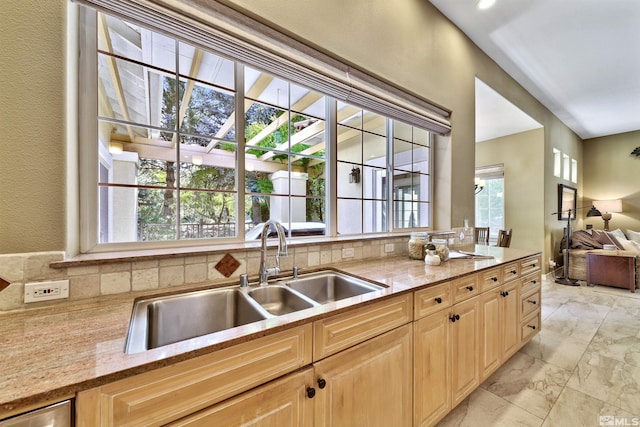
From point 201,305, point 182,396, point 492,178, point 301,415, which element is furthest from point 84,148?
point 492,178

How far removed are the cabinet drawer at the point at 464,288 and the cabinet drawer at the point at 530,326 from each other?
3.09ft

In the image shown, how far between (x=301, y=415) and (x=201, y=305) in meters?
0.63

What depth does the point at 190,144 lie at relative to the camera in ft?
4.77

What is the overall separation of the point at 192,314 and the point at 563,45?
13.9ft

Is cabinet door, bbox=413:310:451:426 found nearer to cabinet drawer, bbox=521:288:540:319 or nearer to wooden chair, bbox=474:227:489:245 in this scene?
cabinet drawer, bbox=521:288:540:319

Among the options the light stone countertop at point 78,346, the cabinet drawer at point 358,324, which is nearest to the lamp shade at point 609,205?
the cabinet drawer at point 358,324

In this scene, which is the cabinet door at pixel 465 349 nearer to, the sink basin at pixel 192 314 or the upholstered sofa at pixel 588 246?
the sink basin at pixel 192 314

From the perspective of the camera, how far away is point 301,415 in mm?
896

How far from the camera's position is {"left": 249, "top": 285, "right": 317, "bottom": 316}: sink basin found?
1.25 meters

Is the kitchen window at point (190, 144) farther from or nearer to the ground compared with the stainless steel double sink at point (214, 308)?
farther from the ground

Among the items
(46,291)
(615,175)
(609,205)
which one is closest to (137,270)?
(46,291)

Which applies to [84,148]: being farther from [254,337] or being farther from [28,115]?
[254,337]

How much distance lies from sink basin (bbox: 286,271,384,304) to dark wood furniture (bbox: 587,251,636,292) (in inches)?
206

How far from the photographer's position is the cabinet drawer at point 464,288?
150cm
